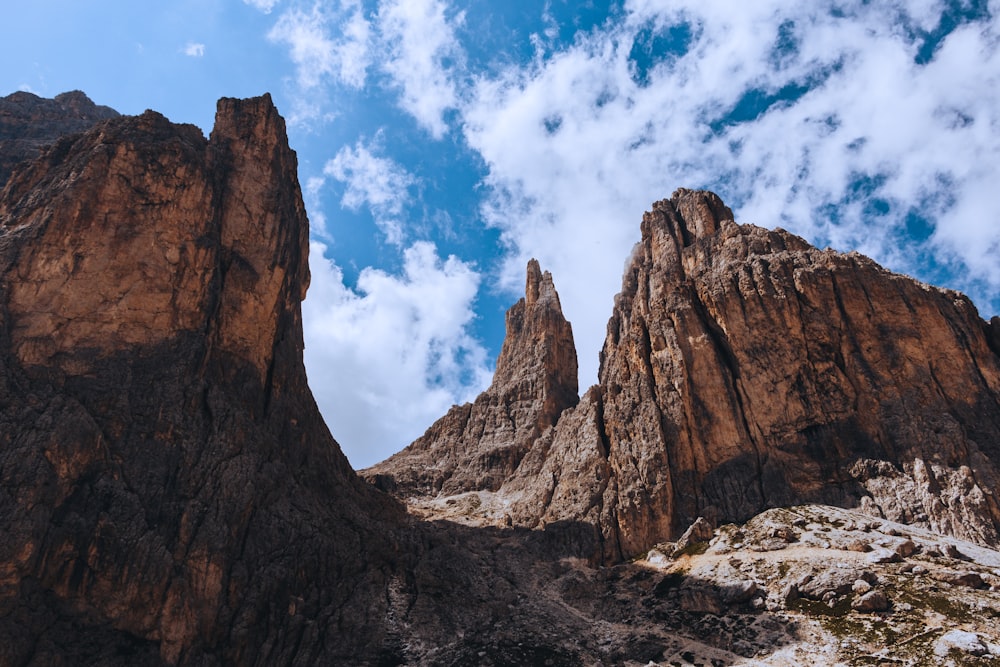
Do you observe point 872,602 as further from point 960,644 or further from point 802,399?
point 802,399

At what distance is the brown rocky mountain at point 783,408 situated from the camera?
80.3 meters

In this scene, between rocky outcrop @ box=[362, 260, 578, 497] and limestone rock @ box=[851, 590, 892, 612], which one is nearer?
limestone rock @ box=[851, 590, 892, 612]

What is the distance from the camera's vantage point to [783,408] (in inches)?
3632

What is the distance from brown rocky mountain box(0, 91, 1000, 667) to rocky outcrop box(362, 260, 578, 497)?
2810 cm

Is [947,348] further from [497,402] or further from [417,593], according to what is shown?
[497,402]

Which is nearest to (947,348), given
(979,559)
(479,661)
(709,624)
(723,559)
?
(979,559)

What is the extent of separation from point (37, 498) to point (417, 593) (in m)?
39.9

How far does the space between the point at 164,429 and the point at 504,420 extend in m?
90.0

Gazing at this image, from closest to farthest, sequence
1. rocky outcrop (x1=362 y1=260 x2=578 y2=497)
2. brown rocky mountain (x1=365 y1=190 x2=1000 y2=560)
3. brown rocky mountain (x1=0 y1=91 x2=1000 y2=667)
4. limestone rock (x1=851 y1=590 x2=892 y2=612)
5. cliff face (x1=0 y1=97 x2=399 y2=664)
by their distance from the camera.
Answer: limestone rock (x1=851 y1=590 x2=892 y2=612)
cliff face (x1=0 y1=97 x2=399 y2=664)
brown rocky mountain (x1=0 y1=91 x2=1000 y2=667)
brown rocky mountain (x1=365 y1=190 x2=1000 y2=560)
rocky outcrop (x1=362 y1=260 x2=578 y2=497)

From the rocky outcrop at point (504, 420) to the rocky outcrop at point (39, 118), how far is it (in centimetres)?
8869

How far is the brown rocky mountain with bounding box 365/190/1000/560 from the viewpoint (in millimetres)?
80312

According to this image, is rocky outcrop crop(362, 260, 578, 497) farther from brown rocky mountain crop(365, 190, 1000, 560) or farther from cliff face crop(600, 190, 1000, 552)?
cliff face crop(600, 190, 1000, 552)

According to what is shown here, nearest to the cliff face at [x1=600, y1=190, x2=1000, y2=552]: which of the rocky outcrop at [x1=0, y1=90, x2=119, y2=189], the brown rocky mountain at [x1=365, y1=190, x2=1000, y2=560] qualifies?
the brown rocky mountain at [x1=365, y1=190, x2=1000, y2=560]

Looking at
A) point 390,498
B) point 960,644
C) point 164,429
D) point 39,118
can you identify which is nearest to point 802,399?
point 960,644
